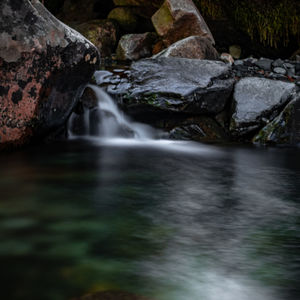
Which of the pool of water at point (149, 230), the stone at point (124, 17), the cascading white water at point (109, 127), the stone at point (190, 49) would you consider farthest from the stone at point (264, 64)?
the pool of water at point (149, 230)

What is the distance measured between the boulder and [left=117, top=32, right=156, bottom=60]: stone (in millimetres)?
4784

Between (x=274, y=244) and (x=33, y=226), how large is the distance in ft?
4.52

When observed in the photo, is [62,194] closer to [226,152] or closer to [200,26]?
[226,152]

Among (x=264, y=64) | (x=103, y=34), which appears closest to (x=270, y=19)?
(x=264, y=64)

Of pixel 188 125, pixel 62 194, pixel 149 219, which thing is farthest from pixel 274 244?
pixel 188 125

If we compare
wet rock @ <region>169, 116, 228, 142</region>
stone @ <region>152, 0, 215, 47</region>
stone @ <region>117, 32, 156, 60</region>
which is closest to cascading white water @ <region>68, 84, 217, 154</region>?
wet rock @ <region>169, 116, 228, 142</region>

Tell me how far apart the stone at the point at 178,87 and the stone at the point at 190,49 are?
1084 mm

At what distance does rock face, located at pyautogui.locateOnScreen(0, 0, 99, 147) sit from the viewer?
4.41 m

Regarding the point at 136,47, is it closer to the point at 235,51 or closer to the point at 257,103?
the point at 235,51

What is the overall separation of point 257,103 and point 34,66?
380cm

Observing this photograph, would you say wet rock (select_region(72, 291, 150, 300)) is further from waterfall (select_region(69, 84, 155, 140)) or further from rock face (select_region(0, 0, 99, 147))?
waterfall (select_region(69, 84, 155, 140))

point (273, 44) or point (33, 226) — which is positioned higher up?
Result: point (273, 44)

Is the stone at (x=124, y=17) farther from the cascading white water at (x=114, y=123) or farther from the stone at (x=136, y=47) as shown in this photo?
the cascading white water at (x=114, y=123)

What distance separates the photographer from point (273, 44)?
427 inches
